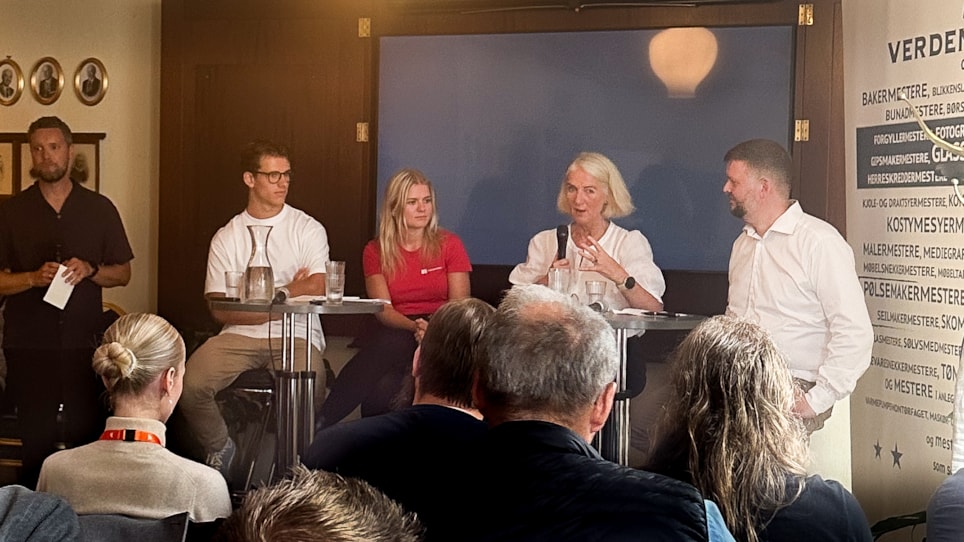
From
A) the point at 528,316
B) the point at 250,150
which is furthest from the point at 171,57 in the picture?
the point at 528,316

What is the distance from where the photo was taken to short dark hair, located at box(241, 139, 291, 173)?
3.97 meters

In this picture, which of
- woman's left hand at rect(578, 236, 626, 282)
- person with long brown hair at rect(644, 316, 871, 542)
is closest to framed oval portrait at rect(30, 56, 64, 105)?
woman's left hand at rect(578, 236, 626, 282)

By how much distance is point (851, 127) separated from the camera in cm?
360

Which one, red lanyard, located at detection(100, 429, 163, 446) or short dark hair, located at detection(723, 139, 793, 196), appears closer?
red lanyard, located at detection(100, 429, 163, 446)

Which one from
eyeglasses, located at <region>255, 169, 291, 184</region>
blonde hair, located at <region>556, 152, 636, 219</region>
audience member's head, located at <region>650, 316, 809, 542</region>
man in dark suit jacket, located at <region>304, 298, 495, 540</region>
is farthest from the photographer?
eyeglasses, located at <region>255, 169, 291, 184</region>

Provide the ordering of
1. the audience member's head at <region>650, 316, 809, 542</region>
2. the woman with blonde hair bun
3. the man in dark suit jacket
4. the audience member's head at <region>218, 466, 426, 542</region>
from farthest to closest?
the woman with blonde hair bun → the man in dark suit jacket → the audience member's head at <region>650, 316, 809, 542</region> → the audience member's head at <region>218, 466, 426, 542</region>

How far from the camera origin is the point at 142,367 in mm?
3199

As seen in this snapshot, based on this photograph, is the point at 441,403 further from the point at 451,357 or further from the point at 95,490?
the point at 95,490

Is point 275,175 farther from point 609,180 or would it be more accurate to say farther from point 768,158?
point 768,158

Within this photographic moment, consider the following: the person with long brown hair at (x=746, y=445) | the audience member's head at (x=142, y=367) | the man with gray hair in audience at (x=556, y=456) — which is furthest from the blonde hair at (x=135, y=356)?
the person with long brown hair at (x=746, y=445)

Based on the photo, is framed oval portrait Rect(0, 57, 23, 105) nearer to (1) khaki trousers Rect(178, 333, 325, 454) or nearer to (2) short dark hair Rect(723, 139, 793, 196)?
(1) khaki trousers Rect(178, 333, 325, 454)

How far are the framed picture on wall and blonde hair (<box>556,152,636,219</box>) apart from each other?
2.09 m

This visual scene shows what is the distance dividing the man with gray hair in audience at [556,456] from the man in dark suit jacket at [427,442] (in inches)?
7.5

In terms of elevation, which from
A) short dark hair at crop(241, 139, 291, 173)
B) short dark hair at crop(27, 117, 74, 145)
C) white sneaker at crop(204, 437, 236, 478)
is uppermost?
short dark hair at crop(27, 117, 74, 145)
